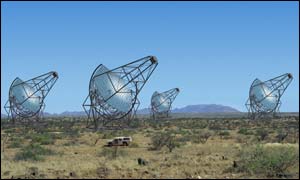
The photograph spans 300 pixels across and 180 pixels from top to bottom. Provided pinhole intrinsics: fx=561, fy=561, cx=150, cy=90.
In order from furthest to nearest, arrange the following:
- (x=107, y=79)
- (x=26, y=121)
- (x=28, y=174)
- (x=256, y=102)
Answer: (x=256, y=102) < (x=26, y=121) < (x=107, y=79) < (x=28, y=174)

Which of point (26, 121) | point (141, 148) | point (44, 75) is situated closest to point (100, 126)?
point (44, 75)

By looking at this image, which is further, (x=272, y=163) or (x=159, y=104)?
(x=159, y=104)

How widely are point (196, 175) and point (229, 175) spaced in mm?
1687

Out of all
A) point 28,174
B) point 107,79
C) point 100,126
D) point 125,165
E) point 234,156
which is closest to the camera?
point 28,174

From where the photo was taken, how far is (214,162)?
3322 cm

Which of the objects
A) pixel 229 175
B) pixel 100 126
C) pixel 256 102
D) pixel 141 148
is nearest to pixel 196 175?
pixel 229 175

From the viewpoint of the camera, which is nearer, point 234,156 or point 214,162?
point 214,162

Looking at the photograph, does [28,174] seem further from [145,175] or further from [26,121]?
[26,121]

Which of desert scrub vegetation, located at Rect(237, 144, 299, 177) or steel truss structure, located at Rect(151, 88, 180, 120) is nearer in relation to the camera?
desert scrub vegetation, located at Rect(237, 144, 299, 177)

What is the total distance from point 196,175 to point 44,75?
6168 cm

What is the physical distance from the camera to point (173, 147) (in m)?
44.8

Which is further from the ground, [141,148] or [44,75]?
[44,75]

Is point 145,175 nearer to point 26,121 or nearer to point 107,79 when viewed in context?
point 107,79

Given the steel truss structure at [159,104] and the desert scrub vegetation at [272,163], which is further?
the steel truss structure at [159,104]
